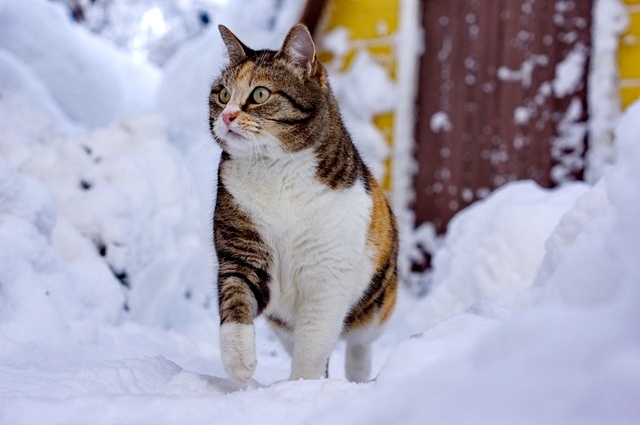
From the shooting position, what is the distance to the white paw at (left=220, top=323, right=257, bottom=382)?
1.26 meters

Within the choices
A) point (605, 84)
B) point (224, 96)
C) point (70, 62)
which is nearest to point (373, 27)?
point (605, 84)

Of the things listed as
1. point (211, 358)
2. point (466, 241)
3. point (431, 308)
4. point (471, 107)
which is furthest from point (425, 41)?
point (211, 358)

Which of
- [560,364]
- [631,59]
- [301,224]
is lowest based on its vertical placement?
[631,59]

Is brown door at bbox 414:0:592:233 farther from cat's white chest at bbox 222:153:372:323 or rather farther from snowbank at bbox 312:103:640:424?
snowbank at bbox 312:103:640:424

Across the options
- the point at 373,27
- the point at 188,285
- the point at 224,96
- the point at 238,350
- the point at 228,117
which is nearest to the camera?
the point at 238,350

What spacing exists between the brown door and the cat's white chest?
2.52m

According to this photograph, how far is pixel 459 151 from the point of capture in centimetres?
394

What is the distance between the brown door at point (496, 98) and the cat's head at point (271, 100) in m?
2.42

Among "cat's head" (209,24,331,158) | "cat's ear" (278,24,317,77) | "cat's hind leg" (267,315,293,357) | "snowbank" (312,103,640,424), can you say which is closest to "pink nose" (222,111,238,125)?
"cat's head" (209,24,331,158)

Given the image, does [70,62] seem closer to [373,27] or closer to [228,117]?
[373,27]

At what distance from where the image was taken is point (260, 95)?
4.77 ft

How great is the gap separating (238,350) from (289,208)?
310 millimetres

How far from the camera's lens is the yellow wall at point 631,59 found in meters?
3.40

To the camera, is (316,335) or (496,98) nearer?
(316,335)
